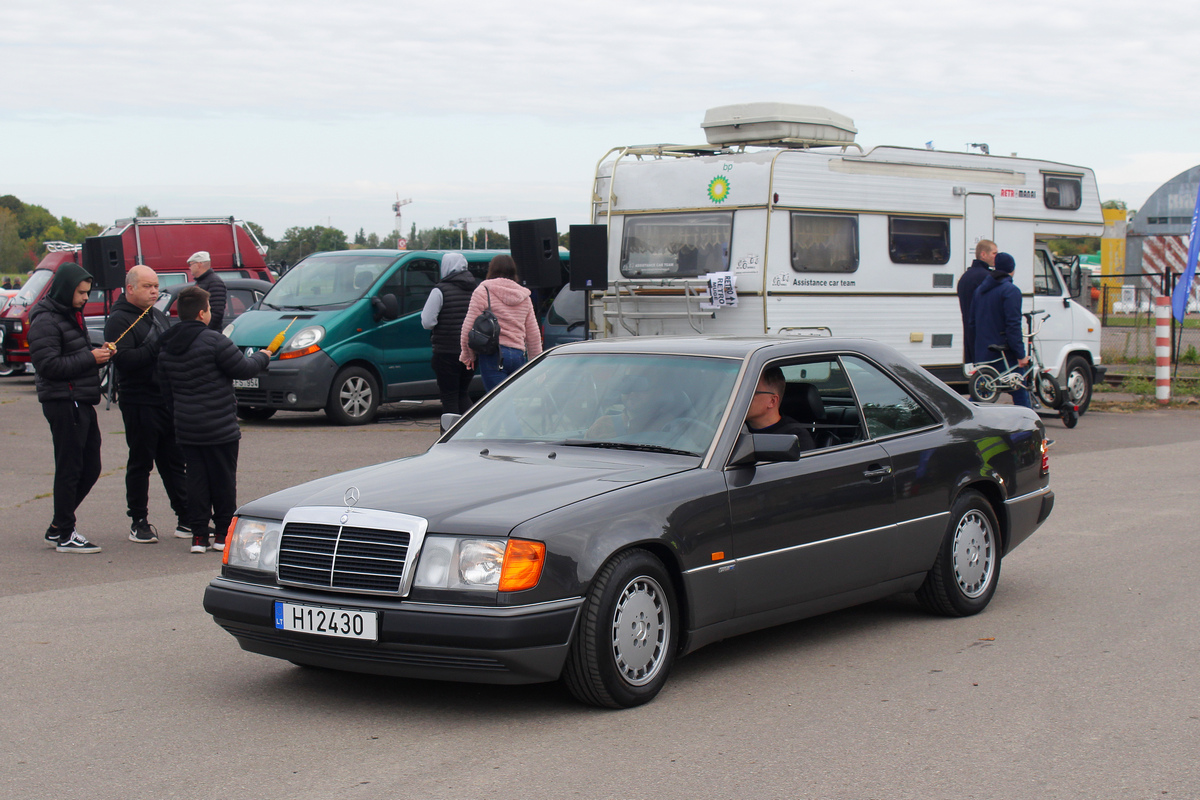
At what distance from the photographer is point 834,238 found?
15516mm

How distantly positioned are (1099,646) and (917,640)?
805 millimetres

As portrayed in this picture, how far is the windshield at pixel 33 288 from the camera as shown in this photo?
22531mm

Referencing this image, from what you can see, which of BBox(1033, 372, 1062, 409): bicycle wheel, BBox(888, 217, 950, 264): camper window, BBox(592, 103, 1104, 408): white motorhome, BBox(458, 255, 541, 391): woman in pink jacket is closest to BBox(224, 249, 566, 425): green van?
BBox(592, 103, 1104, 408): white motorhome

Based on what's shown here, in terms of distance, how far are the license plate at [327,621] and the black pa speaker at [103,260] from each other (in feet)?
50.9

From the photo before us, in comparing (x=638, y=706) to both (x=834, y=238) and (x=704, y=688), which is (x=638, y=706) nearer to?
(x=704, y=688)

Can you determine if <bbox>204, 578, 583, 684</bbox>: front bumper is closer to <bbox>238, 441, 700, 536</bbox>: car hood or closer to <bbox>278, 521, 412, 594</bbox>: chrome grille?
<bbox>278, 521, 412, 594</bbox>: chrome grille

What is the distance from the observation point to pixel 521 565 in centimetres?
470

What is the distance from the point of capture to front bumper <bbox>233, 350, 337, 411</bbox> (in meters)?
15.6

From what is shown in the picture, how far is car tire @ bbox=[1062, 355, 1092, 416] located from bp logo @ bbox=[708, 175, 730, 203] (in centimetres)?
566

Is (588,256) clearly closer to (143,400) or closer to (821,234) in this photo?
(821,234)

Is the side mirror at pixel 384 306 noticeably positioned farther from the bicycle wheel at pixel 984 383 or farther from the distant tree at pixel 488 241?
the distant tree at pixel 488 241

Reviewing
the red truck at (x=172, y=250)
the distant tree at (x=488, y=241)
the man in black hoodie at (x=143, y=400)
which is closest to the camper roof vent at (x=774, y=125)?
the man in black hoodie at (x=143, y=400)

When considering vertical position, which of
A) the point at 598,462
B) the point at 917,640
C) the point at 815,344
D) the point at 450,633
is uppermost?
the point at 815,344

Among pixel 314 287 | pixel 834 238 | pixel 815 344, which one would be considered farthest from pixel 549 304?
pixel 815 344
